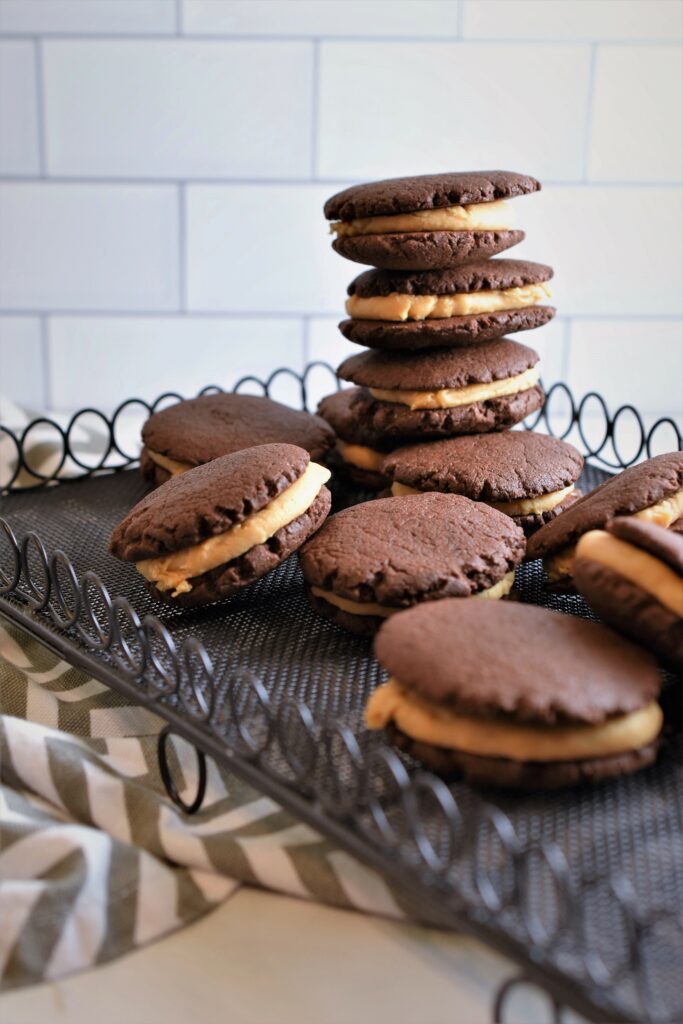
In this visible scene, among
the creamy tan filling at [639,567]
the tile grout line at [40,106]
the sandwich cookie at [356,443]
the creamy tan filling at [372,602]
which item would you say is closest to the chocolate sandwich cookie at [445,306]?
the sandwich cookie at [356,443]

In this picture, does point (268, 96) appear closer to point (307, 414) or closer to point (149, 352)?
point (149, 352)

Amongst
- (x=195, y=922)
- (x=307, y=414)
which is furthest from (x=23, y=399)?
(x=195, y=922)

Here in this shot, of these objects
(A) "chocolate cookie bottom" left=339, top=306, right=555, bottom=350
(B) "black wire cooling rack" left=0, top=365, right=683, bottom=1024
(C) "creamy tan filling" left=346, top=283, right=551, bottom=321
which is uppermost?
(C) "creamy tan filling" left=346, top=283, right=551, bottom=321

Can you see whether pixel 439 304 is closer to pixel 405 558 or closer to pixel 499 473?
pixel 499 473

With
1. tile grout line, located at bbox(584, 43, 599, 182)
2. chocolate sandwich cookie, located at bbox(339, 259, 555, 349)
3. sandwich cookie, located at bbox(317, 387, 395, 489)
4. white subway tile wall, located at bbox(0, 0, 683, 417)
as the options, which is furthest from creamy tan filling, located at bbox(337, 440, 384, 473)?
tile grout line, located at bbox(584, 43, 599, 182)

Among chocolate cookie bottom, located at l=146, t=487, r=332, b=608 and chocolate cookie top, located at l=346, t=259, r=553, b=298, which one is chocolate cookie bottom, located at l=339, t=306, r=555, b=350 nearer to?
chocolate cookie top, located at l=346, t=259, r=553, b=298

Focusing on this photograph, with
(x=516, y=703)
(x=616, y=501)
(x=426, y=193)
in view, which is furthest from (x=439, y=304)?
Answer: (x=516, y=703)
